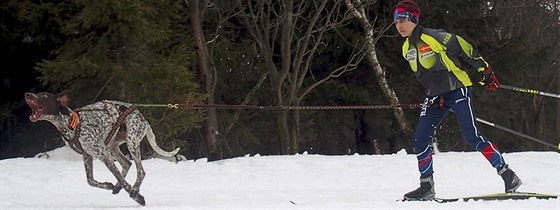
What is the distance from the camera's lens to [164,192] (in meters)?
9.52

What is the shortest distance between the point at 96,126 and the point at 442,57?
3414 millimetres

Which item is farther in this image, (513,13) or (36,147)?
(513,13)

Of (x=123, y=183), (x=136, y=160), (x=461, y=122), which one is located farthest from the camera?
(x=136, y=160)

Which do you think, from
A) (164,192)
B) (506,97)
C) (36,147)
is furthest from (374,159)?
(506,97)

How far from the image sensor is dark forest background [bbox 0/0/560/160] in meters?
12.8

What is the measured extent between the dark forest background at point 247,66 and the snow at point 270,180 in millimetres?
2336

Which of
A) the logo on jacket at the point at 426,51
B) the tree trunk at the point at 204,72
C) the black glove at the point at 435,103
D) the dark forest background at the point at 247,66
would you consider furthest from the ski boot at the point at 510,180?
the tree trunk at the point at 204,72

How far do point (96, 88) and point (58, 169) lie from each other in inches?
123

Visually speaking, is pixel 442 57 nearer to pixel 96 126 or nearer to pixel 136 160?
pixel 136 160

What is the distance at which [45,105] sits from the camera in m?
6.89

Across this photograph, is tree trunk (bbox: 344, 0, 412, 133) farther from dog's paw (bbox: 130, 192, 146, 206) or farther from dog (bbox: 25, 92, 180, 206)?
dog's paw (bbox: 130, 192, 146, 206)

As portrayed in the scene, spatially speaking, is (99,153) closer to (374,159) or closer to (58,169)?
(58,169)

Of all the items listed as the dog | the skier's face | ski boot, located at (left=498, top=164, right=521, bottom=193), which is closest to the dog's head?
the dog

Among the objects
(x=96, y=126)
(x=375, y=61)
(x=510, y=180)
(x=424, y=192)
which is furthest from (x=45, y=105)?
(x=375, y=61)
